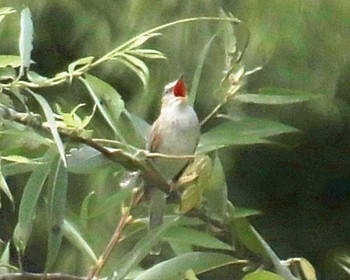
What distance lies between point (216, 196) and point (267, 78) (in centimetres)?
69

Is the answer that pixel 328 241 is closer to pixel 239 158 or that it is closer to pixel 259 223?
pixel 259 223

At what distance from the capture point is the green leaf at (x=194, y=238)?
2.28 ft

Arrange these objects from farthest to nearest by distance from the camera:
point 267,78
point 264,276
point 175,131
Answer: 1. point 267,78
2. point 175,131
3. point 264,276

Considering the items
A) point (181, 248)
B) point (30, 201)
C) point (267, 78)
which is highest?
point (30, 201)

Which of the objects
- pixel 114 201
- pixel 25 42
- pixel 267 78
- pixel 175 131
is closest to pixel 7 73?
pixel 25 42

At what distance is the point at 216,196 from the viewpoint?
2.11ft

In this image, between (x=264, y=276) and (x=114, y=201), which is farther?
(x=114, y=201)

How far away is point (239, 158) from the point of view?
1.51 meters

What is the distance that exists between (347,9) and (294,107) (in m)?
0.17

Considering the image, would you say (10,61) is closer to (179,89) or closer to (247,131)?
(247,131)

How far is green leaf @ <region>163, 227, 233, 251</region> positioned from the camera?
70 cm

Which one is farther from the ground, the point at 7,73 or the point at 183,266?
the point at 7,73

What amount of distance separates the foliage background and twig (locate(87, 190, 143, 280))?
54cm

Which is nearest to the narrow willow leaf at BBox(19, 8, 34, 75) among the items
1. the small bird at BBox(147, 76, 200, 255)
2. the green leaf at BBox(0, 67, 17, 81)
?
the green leaf at BBox(0, 67, 17, 81)
